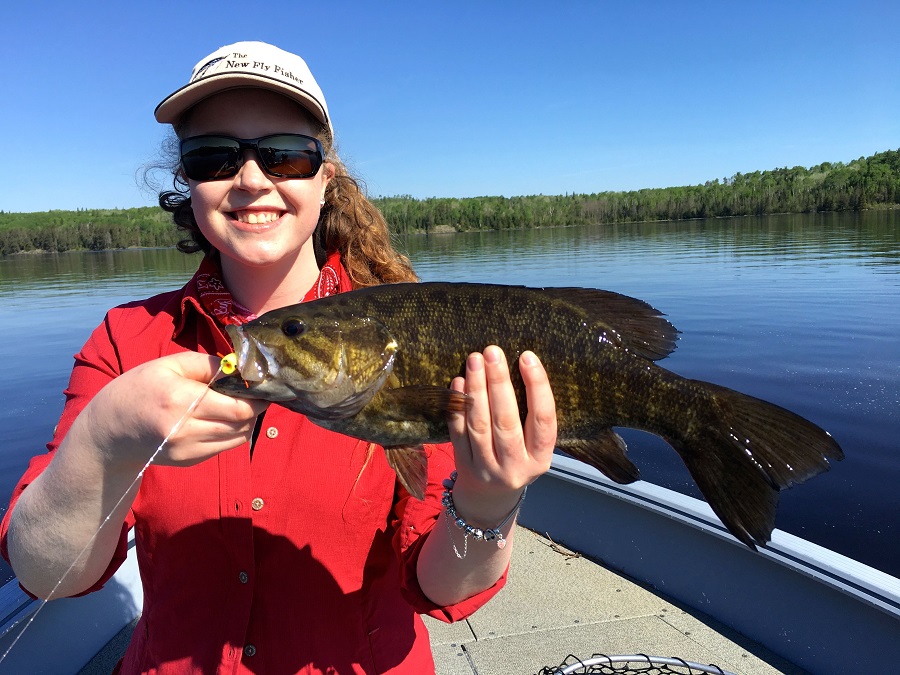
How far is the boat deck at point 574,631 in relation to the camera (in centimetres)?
432

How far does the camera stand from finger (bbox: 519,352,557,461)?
206 cm

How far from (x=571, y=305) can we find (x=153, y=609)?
1.91 meters

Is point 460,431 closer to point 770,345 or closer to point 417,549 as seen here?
point 417,549

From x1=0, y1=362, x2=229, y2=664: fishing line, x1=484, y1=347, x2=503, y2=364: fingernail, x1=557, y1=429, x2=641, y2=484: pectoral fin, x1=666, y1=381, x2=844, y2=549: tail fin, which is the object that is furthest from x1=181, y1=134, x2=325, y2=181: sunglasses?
x1=666, y1=381, x2=844, y2=549: tail fin

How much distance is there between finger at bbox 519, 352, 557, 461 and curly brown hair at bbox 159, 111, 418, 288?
115cm

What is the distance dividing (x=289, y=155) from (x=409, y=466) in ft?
4.36

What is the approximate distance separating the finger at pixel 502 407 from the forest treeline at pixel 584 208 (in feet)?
289

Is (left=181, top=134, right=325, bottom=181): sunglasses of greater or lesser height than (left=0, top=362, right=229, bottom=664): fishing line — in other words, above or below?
above

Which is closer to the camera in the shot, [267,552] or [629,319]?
[267,552]

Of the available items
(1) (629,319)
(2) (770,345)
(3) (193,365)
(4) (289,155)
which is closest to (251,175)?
(4) (289,155)

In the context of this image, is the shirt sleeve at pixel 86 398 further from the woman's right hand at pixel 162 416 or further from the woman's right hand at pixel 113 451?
the woman's right hand at pixel 162 416

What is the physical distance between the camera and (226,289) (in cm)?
274

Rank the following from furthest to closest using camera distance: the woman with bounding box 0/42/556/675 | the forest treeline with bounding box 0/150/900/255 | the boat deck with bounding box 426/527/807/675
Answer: the forest treeline with bounding box 0/150/900/255
the boat deck with bounding box 426/527/807/675
the woman with bounding box 0/42/556/675

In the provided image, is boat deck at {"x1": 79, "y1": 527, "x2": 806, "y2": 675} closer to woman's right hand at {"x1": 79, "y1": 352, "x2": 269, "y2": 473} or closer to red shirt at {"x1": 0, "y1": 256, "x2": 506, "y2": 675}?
red shirt at {"x1": 0, "y1": 256, "x2": 506, "y2": 675}
